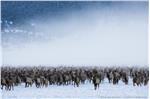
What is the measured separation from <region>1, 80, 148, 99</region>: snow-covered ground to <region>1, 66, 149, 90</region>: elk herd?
0.24 ft

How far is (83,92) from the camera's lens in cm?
1002

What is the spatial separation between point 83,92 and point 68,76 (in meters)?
0.42

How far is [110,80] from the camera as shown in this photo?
10.2 m

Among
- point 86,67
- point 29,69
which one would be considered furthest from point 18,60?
point 86,67

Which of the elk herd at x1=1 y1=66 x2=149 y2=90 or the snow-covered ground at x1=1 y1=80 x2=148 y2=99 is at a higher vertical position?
the elk herd at x1=1 y1=66 x2=149 y2=90

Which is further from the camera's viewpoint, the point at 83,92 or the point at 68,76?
the point at 68,76

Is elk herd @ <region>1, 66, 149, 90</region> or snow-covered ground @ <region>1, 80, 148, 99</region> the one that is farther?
elk herd @ <region>1, 66, 149, 90</region>

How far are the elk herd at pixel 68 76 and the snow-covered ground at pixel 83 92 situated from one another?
0.07 meters

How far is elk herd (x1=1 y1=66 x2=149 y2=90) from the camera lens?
10.1 m

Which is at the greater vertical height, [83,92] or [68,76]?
[68,76]

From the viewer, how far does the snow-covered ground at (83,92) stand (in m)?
9.98

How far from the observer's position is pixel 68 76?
33.9 ft

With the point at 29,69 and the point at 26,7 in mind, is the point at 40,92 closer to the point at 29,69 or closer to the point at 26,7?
the point at 29,69

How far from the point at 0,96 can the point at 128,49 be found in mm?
1715
